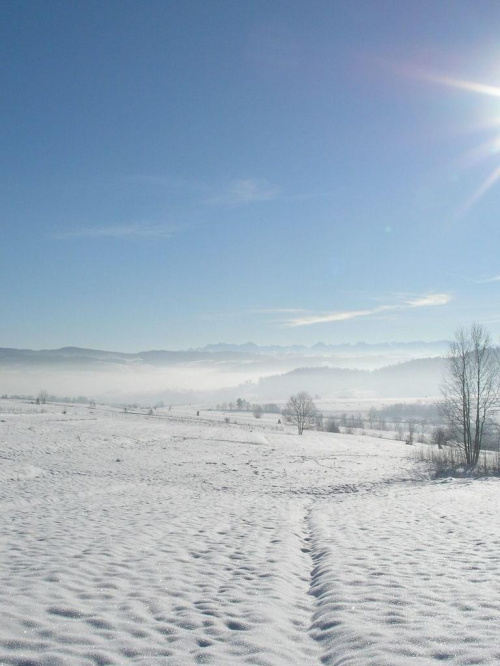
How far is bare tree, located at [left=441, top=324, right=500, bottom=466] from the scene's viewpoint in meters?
41.2

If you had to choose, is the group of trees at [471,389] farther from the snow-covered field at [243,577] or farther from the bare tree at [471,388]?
the snow-covered field at [243,577]

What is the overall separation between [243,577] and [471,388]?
132 feet

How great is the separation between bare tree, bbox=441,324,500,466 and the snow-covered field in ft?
65.4

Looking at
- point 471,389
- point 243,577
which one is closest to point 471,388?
point 471,389

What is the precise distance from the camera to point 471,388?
42.4m

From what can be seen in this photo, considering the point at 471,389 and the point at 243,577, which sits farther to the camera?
the point at 471,389

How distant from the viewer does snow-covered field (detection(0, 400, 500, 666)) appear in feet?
18.6

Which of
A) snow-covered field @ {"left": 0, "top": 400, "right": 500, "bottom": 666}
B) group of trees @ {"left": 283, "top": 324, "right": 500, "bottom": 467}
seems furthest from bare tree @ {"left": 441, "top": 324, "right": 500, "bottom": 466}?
snow-covered field @ {"left": 0, "top": 400, "right": 500, "bottom": 666}

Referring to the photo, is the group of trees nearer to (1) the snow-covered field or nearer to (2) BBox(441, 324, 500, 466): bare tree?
(2) BBox(441, 324, 500, 466): bare tree

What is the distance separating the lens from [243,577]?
29.5 feet

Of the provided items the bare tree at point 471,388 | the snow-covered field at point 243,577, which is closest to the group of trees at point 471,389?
the bare tree at point 471,388

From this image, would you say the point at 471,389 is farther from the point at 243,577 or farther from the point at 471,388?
the point at 243,577

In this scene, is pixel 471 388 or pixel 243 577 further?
pixel 471 388

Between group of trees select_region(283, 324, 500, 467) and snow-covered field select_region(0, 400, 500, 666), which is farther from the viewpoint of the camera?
group of trees select_region(283, 324, 500, 467)
